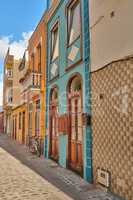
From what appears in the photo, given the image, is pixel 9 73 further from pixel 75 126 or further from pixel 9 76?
pixel 75 126

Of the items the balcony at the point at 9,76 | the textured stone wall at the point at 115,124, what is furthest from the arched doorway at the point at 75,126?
the balcony at the point at 9,76

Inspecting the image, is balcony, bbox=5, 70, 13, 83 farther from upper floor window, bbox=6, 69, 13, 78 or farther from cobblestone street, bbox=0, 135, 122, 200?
cobblestone street, bbox=0, 135, 122, 200

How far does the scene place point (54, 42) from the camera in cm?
1148

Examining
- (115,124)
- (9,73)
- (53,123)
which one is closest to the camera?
(115,124)

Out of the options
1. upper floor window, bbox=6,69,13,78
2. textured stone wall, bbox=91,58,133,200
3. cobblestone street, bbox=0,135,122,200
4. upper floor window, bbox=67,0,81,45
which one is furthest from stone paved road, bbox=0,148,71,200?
upper floor window, bbox=6,69,13,78

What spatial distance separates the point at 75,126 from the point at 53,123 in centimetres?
282

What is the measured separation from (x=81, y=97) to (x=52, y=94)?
3.63 metres

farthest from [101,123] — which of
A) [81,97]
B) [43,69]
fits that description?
[43,69]

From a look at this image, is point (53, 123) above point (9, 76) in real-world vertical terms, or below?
below

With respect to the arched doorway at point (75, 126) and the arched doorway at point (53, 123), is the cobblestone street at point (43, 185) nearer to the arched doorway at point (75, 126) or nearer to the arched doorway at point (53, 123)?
the arched doorway at point (75, 126)


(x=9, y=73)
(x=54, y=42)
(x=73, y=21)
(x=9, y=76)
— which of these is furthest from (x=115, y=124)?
(x=9, y=73)

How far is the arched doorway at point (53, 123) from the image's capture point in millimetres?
10711

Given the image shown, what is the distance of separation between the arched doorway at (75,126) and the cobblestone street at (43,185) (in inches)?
16.1

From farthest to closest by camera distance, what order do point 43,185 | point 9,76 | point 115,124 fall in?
point 9,76, point 43,185, point 115,124
